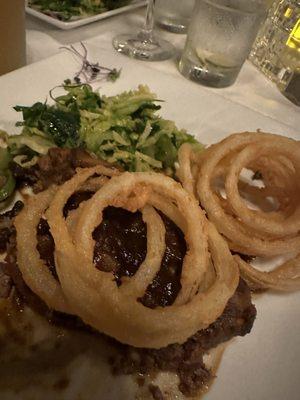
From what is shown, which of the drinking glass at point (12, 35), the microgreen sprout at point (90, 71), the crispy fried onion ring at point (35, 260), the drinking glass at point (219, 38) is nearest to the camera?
the crispy fried onion ring at point (35, 260)

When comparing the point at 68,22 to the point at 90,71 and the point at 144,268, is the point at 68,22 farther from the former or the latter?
the point at 144,268

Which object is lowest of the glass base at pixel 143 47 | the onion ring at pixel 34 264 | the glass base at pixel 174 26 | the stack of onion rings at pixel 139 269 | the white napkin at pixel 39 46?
the white napkin at pixel 39 46

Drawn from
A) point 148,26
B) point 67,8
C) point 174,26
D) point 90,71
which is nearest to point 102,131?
point 90,71

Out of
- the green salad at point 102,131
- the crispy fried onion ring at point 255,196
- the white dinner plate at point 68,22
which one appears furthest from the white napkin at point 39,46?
the crispy fried onion ring at point 255,196

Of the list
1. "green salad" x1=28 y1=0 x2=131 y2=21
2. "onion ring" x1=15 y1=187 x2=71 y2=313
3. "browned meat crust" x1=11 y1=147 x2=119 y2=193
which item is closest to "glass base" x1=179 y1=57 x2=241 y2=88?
"green salad" x1=28 y1=0 x2=131 y2=21

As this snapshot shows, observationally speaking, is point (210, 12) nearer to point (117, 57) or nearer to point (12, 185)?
point (117, 57)

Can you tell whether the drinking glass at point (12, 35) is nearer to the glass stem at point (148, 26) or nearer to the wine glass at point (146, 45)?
the wine glass at point (146, 45)
